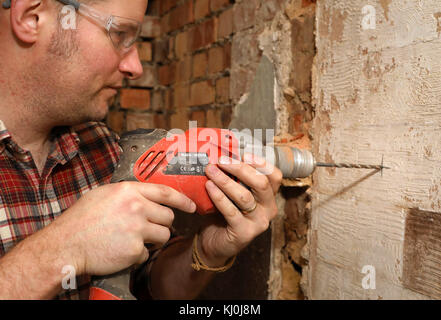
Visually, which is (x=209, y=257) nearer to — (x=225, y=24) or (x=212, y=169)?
(x=212, y=169)

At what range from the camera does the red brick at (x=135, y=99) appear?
203 cm

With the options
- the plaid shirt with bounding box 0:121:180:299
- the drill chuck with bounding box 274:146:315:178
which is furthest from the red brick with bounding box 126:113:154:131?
the drill chuck with bounding box 274:146:315:178

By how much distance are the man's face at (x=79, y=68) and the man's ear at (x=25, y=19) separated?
42mm

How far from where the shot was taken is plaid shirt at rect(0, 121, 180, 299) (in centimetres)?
90

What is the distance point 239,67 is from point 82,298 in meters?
0.93

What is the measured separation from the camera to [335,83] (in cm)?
94

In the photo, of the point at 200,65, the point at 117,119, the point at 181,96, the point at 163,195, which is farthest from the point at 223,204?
the point at 117,119

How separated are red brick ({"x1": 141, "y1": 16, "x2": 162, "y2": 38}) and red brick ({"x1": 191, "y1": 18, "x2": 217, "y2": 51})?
420 millimetres

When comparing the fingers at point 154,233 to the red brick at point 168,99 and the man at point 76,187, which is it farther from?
the red brick at point 168,99

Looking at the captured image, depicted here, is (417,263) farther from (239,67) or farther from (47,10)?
(47,10)

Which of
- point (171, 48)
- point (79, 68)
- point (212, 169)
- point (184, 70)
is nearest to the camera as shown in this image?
point (212, 169)

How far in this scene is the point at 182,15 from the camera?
1.77 m

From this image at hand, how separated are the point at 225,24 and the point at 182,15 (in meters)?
0.44

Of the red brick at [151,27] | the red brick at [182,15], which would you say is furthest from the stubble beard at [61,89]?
the red brick at [151,27]
